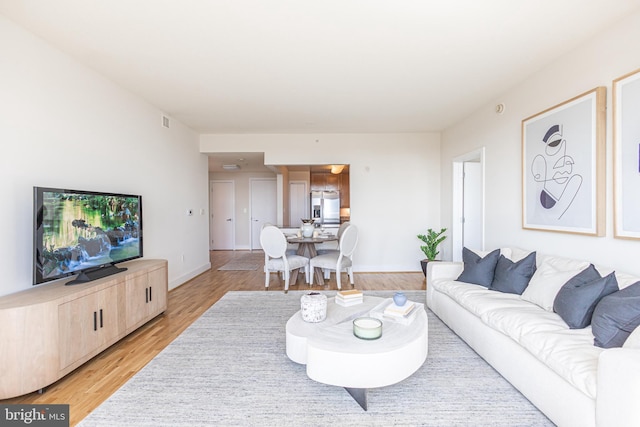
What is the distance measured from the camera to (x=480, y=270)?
2945 mm

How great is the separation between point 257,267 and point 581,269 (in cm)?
509

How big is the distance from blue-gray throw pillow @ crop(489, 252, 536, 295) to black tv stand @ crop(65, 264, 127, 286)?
138 inches

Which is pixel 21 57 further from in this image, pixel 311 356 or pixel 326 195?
pixel 326 195

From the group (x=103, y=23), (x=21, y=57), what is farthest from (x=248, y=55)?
(x=21, y=57)

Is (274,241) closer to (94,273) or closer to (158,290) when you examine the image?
(158,290)

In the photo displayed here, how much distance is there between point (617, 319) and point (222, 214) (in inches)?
330

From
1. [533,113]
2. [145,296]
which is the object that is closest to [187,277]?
[145,296]

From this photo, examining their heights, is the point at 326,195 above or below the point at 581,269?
above

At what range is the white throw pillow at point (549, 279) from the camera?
2.22 metres

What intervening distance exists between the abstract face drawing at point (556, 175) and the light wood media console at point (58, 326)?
155 inches

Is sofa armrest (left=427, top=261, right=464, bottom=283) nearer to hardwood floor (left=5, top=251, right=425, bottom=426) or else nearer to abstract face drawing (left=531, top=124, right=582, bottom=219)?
abstract face drawing (left=531, top=124, right=582, bottom=219)

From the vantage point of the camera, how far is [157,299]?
3174 mm

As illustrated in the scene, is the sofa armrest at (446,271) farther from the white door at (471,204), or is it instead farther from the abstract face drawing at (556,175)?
the white door at (471,204)

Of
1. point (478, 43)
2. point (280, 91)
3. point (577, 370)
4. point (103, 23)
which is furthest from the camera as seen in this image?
point (280, 91)
